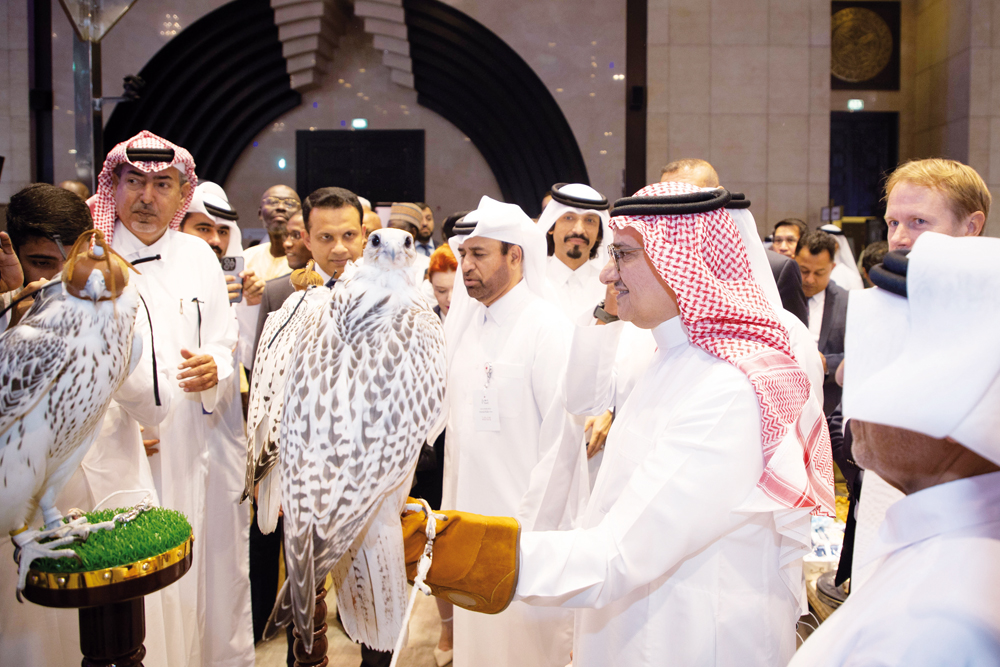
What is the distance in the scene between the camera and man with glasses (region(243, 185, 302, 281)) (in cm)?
470

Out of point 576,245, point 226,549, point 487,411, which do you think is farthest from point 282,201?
point 487,411

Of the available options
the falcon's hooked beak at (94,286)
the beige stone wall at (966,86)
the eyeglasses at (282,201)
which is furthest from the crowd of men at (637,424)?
the beige stone wall at (966,86)

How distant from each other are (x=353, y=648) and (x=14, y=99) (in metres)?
7.79

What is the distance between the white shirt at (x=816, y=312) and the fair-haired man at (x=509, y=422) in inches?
104

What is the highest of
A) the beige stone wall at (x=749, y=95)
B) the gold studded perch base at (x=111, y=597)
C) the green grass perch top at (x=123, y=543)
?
the beige stone wall at (x=749, y=95)

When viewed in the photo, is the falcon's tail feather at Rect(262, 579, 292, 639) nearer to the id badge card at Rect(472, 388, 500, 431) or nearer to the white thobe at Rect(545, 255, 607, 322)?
the id badge card at Rect(472, 388, 500, 431)

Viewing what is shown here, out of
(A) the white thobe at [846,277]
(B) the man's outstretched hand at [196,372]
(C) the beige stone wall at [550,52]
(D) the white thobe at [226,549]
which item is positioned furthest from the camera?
(C) the beige stone wall at [550,52]

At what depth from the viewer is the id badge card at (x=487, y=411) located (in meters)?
2.59

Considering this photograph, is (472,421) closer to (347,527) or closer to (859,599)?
(347,527)

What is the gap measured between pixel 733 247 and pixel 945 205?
90 cm

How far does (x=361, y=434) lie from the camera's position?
1.05 m

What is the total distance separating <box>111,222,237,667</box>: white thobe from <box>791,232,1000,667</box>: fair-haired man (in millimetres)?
2087

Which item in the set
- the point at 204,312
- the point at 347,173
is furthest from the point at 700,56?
the point at 204,312

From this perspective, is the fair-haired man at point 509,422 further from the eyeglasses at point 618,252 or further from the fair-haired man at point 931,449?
the fair-haired man at point 931,449
